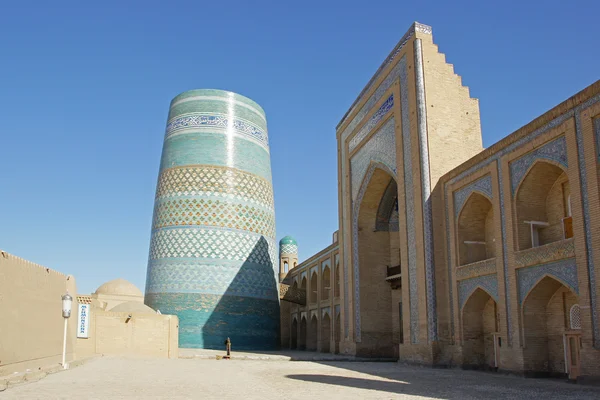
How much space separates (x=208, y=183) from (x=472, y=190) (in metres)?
10.6

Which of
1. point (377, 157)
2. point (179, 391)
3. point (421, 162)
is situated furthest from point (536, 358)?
point (377, 157)

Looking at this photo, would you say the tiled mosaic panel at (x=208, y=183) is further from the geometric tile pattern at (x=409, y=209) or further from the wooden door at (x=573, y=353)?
the wooden door at (x=573, y=353)

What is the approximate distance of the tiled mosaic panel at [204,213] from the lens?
1953 centimetres

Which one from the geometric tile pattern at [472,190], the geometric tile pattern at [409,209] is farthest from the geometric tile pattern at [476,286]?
the geometric tile pattern at [472,190]

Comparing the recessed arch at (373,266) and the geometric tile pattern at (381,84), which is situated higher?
the geometric tile pattern at (381,84)

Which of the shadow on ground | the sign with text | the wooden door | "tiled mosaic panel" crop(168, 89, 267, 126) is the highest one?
"tiled mosaic panel" crop(168, 89, 267, 126)

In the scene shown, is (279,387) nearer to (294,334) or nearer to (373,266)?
(373,266)

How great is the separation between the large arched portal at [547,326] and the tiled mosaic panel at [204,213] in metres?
11.9

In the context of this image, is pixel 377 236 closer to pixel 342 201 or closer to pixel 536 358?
pixel 342 201

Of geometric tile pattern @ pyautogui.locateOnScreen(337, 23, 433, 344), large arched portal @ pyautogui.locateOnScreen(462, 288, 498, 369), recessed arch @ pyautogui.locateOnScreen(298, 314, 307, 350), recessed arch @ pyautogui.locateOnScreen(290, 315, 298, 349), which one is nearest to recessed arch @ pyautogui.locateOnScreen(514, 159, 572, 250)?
large arched portal @ pyautogui.locateOnScreen(462, 288, 498, 369)

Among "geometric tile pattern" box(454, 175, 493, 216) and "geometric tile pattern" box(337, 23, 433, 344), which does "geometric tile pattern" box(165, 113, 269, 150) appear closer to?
"geometric tile pattern" box(337, 23, 433, 344)

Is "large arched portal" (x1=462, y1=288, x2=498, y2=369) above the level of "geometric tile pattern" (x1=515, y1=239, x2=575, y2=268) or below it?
below

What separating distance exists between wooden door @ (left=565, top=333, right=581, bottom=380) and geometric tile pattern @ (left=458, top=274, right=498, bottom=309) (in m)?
1.40

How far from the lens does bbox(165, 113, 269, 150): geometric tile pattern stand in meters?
20.4
